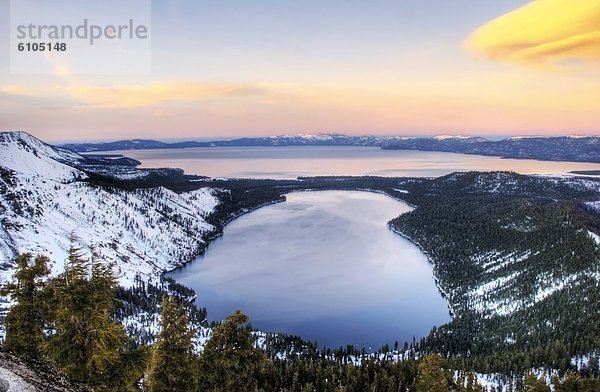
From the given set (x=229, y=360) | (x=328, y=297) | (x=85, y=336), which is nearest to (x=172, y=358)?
(x=229, y=360)

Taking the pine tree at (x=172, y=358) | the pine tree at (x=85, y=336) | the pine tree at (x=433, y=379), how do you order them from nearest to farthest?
1. the pine tree at (x=85, y=336)
2. the pine tree at (x=172, y=358)
3. the pine tree at (x=433, y=379)

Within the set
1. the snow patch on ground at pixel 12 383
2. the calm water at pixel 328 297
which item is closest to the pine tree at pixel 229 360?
the snow patch on ground at pixel 12 383

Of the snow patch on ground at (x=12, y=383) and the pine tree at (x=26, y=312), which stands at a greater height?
the snow patch on ground at (x=12, y=383)

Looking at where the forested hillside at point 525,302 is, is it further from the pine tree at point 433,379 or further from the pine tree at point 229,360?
the pine tree at point 229,360

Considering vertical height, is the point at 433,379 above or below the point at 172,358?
below

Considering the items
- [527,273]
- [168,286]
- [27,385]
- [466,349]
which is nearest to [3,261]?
[168,286]

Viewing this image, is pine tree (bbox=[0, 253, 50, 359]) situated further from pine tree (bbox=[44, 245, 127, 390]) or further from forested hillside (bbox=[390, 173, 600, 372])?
forested hillside (bbox=[390, 173, 600, 372])

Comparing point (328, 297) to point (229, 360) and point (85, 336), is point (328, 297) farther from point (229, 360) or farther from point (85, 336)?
point (85, 336)
